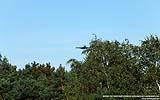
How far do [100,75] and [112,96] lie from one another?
7319 millimetres

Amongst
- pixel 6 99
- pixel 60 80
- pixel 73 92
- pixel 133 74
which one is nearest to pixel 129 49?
pixel 133 74

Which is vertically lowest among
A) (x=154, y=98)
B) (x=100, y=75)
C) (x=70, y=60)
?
(x=154, y=98)

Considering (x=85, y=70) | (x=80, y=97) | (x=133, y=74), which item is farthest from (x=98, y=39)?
(x=133, y=74)

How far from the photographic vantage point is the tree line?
96.7ft

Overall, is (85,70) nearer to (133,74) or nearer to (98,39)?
(98,39)

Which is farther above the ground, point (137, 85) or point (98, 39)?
point (98, 39)

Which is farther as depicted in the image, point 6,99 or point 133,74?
point 6,99

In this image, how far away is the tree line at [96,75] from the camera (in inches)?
1160

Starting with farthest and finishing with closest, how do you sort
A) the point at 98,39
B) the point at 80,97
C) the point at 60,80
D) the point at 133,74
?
the point at 60,80, the point at 98,39, the point at 80,97, the point at 133,74

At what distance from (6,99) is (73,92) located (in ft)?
44.3

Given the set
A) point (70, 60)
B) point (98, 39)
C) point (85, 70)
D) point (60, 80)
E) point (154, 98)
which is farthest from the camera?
point (60, 80)

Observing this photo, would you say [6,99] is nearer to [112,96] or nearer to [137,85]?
[112,96]

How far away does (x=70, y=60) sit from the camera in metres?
52.2

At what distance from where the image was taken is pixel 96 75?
137ft
